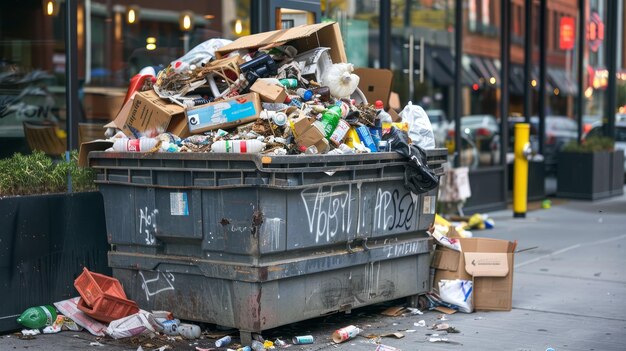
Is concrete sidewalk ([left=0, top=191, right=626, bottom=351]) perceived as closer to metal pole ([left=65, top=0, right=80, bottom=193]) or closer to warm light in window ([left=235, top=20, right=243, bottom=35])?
metal pole ([left=65, top=0, right=80, bottom=193])

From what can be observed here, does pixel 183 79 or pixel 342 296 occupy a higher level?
pixel 183 79

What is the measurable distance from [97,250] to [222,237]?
1524mm

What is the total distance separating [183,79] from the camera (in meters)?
8.06

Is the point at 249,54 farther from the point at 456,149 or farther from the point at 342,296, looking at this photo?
the point at 456,149

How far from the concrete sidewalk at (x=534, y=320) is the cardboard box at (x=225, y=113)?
5.30ft

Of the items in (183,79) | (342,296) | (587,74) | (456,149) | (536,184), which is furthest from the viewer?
(587,74)

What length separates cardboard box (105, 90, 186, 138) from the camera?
24.7 ft

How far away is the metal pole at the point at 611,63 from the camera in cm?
1984

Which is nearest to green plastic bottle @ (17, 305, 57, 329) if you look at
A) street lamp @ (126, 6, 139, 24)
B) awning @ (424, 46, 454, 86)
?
street lamp @ (126, 6, 139, 24)

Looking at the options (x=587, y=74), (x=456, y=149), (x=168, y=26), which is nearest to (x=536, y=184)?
(x=456, y=149)

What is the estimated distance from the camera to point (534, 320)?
7996mm

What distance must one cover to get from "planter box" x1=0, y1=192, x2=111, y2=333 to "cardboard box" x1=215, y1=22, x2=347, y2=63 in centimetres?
181

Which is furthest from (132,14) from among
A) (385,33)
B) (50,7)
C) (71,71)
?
(71,71)

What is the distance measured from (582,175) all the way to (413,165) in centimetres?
1104
